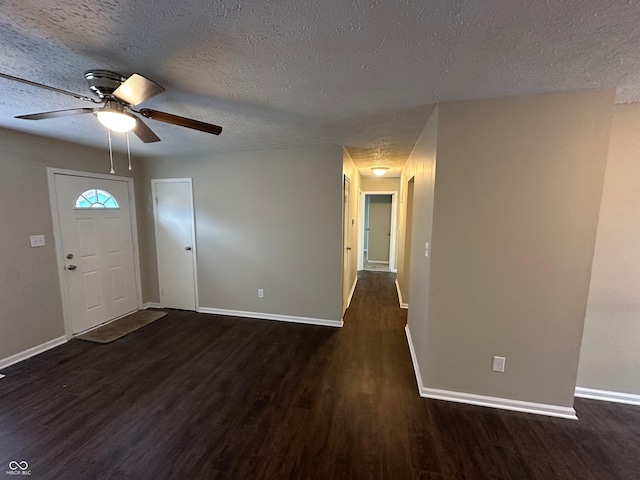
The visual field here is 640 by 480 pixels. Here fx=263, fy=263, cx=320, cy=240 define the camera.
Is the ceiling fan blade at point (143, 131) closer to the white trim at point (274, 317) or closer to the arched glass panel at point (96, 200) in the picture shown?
the arched glass panel at point (96, 200)

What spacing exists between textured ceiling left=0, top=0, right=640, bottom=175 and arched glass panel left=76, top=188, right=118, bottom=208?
1.30 m

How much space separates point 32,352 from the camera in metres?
2.85

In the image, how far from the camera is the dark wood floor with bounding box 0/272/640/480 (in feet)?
5.34

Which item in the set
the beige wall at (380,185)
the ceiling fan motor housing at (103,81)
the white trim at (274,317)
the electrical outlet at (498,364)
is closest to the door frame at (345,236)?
the white trim at (274,317)

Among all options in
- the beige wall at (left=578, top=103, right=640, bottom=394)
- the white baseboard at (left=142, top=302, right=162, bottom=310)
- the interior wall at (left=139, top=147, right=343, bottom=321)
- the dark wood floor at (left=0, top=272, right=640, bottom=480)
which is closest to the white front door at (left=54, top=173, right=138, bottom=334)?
the white baseboard at (left=142, top=302, right=162, bottom=310)

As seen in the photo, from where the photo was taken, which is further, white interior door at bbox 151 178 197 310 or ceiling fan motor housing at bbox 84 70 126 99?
white interior door at bbox 151 178 197 310

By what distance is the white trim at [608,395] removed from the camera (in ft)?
7.15

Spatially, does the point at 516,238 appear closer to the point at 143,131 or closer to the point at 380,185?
the point at 143,131

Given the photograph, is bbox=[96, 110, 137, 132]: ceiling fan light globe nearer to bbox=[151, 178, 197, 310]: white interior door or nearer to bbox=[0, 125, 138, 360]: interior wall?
bbox=[0, 125, 138, 360]: interior wall

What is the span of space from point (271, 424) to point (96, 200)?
360cm

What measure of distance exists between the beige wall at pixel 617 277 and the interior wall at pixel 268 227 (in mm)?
2420

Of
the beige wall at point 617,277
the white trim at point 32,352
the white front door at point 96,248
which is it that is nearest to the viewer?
the beige wall at point 617,277

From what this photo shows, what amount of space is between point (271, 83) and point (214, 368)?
2610 millimetres

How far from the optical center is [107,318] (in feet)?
12.1
